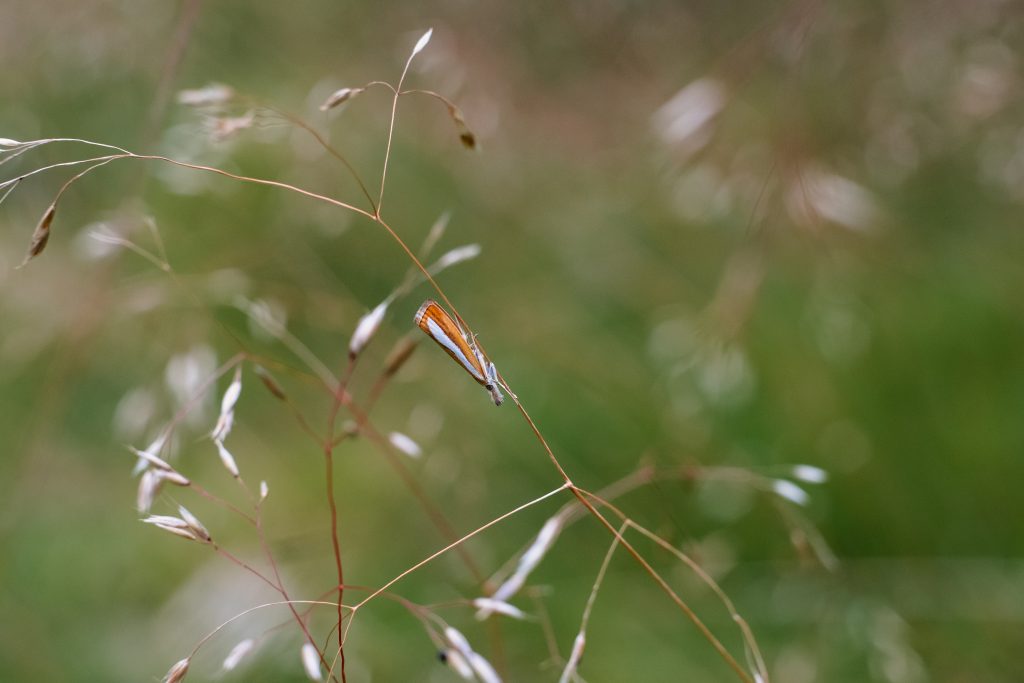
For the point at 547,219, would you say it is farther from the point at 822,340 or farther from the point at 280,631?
the point at 280,631

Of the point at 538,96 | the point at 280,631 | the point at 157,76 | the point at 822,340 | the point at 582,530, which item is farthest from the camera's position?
the point at 538,96

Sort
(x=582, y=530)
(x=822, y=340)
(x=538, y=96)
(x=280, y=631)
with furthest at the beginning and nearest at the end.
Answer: (x=538, y=96)
(x=822, y=340)
(x=582, y=530)
(x=280, y=631)

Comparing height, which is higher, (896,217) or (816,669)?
(896,217)

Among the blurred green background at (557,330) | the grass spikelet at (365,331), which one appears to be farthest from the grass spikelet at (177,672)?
the blurred green background at (557,330)

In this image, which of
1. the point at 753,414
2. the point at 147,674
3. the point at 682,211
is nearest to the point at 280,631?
the point at 147,674

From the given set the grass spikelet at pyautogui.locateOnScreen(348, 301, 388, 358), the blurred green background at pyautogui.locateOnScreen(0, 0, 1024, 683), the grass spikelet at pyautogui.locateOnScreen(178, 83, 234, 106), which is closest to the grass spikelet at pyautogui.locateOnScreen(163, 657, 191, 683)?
the grass spikelet at pyautogui.locateOnScreen(348, 301, 388, 358)

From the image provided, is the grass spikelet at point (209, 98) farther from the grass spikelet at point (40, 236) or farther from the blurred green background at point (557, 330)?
the grass spikelet at point (40, 236)

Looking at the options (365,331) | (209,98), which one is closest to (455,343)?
(365,331)
